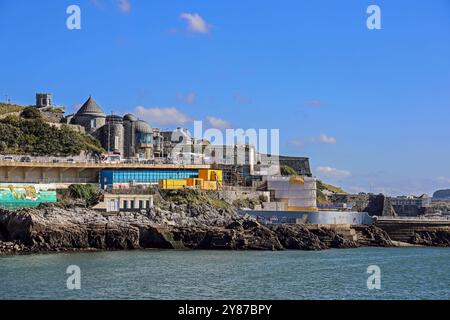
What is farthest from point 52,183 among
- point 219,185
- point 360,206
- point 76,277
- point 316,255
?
point 360,206

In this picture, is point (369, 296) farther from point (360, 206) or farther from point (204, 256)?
point (360, 206)

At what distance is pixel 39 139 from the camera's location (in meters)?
76.1

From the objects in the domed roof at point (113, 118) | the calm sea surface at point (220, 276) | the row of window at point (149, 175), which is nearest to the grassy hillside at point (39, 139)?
the domed roof at point (113, 118)

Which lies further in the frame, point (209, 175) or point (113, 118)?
point (113, 118)

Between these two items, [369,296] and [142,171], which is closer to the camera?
[369,296]

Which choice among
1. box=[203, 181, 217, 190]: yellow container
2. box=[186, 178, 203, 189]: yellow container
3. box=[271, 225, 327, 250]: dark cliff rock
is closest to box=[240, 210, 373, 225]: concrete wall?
box=[271, 225, 327, 250]: dark cliff rock

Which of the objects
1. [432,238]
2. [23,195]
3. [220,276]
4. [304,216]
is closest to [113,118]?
[23,195]

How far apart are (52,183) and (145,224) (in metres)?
10.7

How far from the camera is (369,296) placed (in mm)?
33250

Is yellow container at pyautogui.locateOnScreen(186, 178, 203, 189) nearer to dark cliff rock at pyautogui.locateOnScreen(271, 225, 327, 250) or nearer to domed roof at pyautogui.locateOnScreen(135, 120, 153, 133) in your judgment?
dark cliff rock at pyautogui.locateOnScreen(271, 225, 327, 250)

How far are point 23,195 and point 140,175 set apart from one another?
42.9 ft

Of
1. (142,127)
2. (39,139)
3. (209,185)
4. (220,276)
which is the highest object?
(142,127)

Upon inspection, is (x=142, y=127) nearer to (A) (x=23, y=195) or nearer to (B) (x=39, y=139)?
(B) (x=39, y=139)

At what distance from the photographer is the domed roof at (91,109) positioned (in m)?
87.1
